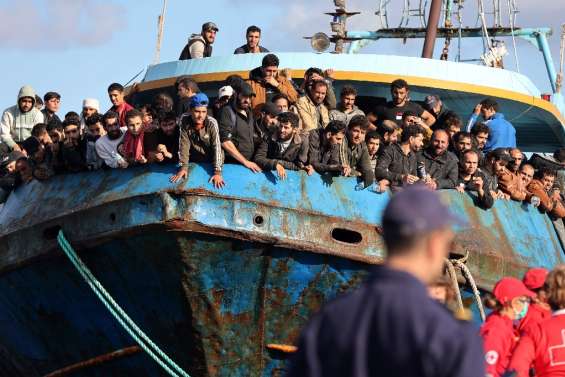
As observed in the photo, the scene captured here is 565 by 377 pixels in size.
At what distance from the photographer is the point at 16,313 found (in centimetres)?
1189

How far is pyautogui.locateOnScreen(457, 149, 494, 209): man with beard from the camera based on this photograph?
37.8ft

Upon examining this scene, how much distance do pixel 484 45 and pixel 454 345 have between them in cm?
1395

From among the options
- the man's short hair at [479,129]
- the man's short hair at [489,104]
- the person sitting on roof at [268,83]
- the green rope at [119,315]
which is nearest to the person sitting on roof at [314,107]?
the person sitting on roof at [268,83]

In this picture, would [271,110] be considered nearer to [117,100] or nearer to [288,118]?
[288,118]

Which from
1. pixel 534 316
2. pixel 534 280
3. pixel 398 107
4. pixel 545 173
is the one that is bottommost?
pixel 534 316

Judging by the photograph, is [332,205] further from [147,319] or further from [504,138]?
[504,138]

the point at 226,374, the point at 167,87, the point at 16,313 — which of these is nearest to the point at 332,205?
the point at 226,374

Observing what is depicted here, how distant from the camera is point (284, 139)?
10.3 meters

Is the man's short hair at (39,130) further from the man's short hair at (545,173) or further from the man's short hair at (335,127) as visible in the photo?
the man's short hair at (545,173)

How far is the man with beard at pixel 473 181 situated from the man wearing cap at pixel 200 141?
255 cm

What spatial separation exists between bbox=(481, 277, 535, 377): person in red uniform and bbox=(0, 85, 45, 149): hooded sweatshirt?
6950 mm

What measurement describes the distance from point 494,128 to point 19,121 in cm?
490

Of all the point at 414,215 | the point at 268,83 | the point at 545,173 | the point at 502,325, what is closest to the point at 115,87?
the point at 268,83

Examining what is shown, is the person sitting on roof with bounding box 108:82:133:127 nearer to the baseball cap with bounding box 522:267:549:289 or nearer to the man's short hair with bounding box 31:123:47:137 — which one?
the man's short hair with bounding box 31:123:47:137
